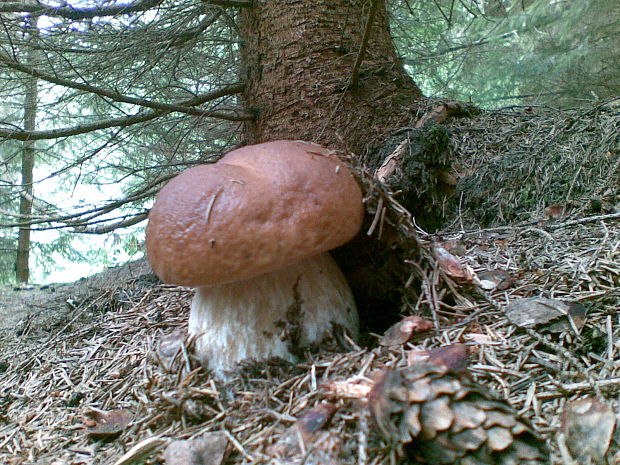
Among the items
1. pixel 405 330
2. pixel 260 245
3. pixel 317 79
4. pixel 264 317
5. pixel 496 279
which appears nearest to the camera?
pixel 260 245

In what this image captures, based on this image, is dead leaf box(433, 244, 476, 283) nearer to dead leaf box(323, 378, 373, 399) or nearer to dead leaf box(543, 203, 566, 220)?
dead leaf box(323, 378, 373, 399)

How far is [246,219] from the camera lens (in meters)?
1.30

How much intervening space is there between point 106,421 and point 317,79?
7.13 feet

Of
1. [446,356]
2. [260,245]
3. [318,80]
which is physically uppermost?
[318,80]

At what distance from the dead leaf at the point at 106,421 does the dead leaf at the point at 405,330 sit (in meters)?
0.94

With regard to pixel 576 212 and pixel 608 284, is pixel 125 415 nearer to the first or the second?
pixel 608 284

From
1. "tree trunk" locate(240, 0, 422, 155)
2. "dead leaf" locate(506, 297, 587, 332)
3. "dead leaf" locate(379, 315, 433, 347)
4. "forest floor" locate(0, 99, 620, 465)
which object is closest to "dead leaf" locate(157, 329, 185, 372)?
"forest floor" locate(0, 99, 620, 465)

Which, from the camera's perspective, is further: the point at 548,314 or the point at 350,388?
the point at 548,314

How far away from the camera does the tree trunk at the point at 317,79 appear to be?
8.59 ft

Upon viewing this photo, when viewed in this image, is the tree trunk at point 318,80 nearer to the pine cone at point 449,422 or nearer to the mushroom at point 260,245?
the mushroom at point 260,245

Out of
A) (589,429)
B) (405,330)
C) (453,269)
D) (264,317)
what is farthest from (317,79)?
(589,429)

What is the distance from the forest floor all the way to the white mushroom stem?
0.07 metres

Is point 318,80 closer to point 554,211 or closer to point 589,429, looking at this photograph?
point 554,211

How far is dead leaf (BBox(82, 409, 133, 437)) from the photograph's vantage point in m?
1.37
